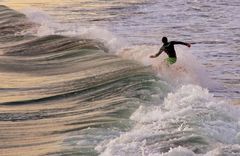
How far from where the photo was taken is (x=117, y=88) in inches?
688

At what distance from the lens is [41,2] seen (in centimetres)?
4659

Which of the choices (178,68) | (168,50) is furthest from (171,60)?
(178,68)

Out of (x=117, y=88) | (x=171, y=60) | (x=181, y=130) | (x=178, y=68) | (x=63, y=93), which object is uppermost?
(x=181, y=130)

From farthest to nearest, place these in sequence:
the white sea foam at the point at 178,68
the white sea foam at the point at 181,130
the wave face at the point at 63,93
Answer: the white sea foam at the point at 178,68 → the wave face at the point at 63,93 → the white sea foam at the point at 181,130

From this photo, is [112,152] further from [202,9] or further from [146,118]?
[202,9]

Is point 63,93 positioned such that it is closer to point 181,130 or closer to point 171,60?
point 171,60

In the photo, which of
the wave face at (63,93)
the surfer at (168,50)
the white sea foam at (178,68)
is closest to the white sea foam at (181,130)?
Answer: the wave face at (63,93)

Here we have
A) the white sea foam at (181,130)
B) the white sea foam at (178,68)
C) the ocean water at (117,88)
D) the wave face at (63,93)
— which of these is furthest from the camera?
the white sea foam at (178,68)

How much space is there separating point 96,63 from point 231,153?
11.4 m

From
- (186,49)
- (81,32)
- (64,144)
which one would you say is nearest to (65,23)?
(81,32)

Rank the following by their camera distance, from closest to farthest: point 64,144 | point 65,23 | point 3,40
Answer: point 64,144
point 3,40
point 65,23

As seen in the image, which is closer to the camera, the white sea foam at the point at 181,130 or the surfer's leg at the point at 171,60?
the white sea foam at the point at 181,130

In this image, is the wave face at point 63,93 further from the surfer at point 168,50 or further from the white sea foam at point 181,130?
the surfer at point 168,50

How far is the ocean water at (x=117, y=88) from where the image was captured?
39.3 ft
